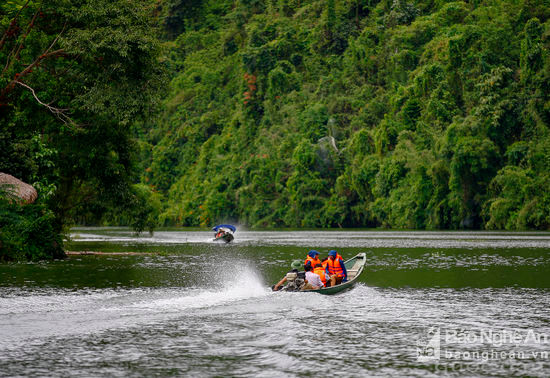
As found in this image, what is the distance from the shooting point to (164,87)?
110 ft

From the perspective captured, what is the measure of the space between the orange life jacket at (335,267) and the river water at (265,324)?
0.82 meters

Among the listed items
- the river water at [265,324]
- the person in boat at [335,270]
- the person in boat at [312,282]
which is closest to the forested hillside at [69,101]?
the river water at [265,324]

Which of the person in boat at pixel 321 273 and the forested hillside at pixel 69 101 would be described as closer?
the person in boat at pixel 321 273

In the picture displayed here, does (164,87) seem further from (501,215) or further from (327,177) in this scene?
(327,177)

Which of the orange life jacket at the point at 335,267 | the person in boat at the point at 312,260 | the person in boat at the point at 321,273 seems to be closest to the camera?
the person in boat at the point at 312,260

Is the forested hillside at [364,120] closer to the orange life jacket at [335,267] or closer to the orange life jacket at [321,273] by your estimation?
the orange life jacket at [335,267]

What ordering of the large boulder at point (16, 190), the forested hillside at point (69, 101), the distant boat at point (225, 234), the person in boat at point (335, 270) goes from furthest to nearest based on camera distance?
the distant boat at point (225, 234) < the large boulder at point (16, 190) < the forested hillside at point (69, 101) < the person in boat at point (335, 270)

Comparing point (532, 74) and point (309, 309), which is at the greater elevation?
point (532, 74)

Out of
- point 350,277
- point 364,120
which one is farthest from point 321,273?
point 364,120

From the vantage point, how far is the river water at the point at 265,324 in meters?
14.3

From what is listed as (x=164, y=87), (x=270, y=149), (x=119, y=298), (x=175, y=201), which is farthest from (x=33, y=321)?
(x=175, y=201)

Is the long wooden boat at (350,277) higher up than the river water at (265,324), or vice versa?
the long wooden boat at (350,277)

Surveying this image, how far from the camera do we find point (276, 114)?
391 feet

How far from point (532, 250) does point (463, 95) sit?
165ft
